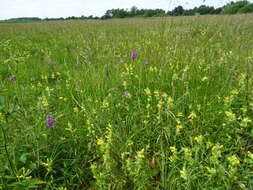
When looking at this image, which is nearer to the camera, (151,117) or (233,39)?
(151,117)

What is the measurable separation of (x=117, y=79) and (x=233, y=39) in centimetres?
214

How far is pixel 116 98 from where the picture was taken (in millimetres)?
1724

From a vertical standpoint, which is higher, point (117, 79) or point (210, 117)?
point (117, 79)

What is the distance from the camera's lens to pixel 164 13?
6.63ft

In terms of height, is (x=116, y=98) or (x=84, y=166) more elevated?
(x=116, y=98)

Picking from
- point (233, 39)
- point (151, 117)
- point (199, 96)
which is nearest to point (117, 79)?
point (151, 117)

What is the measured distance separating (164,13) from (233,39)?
1520 mm

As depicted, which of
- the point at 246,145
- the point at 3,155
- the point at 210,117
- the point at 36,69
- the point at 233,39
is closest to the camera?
the point at 3,155

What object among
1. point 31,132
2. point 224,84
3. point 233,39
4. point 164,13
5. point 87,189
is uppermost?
point 164,13

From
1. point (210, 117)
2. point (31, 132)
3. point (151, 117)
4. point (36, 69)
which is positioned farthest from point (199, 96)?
point (36, 69)

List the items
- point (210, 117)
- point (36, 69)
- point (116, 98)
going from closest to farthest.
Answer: point (210, 117) < point (116, 98) < point (36, 69)

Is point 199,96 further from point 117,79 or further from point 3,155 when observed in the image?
point 3,155

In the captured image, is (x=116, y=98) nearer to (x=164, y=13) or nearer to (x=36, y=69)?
(x=164, y=13)

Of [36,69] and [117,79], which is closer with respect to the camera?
[117,79]
